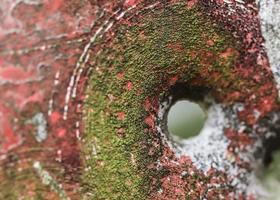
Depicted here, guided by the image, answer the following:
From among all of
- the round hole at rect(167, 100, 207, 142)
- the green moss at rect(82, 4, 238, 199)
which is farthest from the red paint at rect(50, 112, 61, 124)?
the round hole at rect(167, 100, 207, 142)

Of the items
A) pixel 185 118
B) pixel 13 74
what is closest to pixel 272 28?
pixel 185 118

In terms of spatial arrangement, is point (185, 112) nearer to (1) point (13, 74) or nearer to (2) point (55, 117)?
(2) point (55, 117)

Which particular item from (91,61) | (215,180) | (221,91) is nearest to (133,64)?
(91,61)

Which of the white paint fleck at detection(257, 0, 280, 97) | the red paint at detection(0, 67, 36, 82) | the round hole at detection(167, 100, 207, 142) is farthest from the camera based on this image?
the round hole at detection(167, 100, 207, 142)

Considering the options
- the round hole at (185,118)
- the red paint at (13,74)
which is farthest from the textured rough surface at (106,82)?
the round hole at (185,118)

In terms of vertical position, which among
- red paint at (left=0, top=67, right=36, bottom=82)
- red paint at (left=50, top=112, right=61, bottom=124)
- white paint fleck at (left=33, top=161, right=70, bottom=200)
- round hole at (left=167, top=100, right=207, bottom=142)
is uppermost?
round hole at (left=167, top=100, right=207, bottom=142)

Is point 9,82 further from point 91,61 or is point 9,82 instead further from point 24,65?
point 91,61

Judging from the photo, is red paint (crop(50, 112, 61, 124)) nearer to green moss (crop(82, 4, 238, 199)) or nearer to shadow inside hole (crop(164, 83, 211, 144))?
green moss (crop(82, 4, 238, 199))
